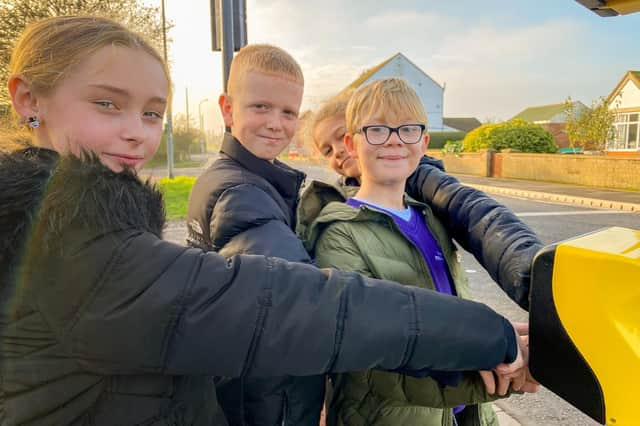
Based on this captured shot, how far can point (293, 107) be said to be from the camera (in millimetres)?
2037

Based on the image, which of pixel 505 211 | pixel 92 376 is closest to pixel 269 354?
pixel 92 376

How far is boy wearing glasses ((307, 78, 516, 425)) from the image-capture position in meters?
1.31

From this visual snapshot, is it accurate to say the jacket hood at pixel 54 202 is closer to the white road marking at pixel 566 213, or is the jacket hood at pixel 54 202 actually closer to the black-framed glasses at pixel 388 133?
the black-framed glasses at pixel 388 133

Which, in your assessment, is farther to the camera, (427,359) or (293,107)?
(293,107)

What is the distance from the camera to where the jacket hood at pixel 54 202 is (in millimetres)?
794

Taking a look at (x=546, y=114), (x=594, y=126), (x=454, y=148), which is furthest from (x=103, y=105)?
(x=546, y=114)

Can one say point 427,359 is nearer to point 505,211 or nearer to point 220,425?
point 220,425

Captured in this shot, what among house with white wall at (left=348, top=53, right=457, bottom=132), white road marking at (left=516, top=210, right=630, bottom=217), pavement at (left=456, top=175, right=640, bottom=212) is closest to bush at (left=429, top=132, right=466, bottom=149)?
house with white wall at (left=348, top=53, right=457, bottom=132)

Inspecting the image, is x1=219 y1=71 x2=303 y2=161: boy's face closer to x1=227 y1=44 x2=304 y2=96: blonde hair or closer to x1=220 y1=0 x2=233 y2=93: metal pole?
x1=227 y1=44 x2=304 y2=96: blonde hair

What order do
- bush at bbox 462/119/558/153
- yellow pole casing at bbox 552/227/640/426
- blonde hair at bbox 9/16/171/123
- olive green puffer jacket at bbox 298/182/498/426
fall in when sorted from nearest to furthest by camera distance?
yellow pole casing at bbox 552/227/640/426 → blonde hair at bbox 9/16/171/123 → olive green puffer jacket at bbox 298/182/498/426 → bush at bbox 462/119/558/153

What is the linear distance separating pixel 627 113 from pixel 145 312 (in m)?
36.7

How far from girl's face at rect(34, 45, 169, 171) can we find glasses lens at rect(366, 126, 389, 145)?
0.76 meters

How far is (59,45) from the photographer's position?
107 centimetres

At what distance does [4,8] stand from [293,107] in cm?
974
